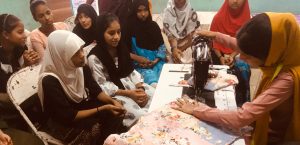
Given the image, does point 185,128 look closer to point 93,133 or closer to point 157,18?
point 93,133

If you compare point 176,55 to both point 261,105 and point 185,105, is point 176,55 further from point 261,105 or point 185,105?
point 261,105

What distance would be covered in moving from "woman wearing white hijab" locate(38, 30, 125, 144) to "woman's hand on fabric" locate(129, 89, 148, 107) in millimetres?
202

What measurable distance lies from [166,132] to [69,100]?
85 centimetres

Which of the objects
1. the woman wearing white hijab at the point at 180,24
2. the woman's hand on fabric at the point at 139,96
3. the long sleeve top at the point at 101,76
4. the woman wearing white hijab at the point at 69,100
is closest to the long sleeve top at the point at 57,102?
the woman wearing white hijab at the point at 69,100

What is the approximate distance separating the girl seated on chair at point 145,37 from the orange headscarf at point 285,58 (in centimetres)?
149

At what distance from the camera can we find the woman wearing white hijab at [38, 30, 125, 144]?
185 centimetres

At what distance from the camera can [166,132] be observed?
4.61ft

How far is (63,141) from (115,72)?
0.71m

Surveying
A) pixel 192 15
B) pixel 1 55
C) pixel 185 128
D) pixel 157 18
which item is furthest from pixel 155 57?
pixel 185 128

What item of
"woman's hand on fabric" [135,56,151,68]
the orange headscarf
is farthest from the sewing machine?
"woman's hand on fabric" [135,56,151,68]

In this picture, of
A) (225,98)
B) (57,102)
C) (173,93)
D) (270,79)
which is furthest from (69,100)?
(270,79)

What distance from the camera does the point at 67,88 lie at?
194 cm

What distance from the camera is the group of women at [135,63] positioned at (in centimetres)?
140

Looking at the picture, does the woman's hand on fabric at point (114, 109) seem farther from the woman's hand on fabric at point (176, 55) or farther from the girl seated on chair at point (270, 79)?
the woman's hand on fabric at point (176, 55)
